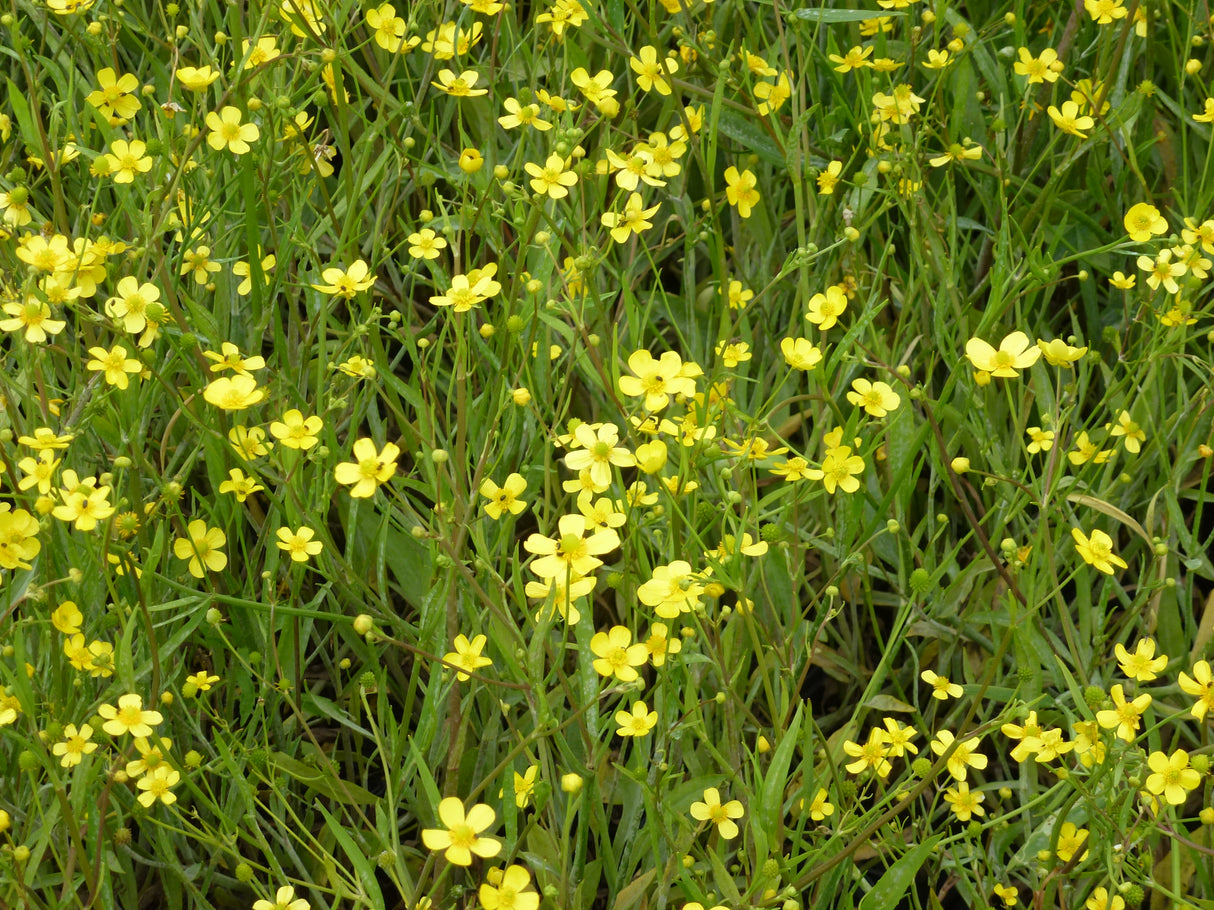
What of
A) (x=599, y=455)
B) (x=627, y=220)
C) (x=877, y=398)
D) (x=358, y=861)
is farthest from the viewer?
(x=627, y=220)

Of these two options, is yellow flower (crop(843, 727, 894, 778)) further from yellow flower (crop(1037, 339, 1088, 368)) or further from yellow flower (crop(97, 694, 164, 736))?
yellow flower (crop(97, 694, 164, 736))

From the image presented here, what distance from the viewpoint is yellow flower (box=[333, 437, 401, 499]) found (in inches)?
45.6

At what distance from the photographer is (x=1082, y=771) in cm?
131

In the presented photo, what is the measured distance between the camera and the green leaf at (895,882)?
1.25m

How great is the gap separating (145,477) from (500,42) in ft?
3.27

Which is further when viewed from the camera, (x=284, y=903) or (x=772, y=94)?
(x=772, y=94)

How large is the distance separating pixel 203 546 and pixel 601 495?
47 cm

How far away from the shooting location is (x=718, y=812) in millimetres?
1293

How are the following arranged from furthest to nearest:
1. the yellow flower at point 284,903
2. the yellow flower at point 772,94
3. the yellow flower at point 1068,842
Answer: the yellow flower at point 772,94, the yellow flower at point 1068,842, the yellow flower at point 284,903

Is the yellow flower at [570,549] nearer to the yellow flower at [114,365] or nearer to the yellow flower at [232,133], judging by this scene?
the yellow flower at [114,365]

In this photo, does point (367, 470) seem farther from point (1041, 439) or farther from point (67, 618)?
point (1041, 439)

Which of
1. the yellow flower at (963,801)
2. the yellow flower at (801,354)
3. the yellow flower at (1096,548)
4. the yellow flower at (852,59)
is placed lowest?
the yellow flower at (963,801)

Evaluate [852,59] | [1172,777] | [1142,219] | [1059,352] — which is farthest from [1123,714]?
[852,59]

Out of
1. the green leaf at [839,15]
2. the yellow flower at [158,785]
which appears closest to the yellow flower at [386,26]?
the green leaf at [839,15]
